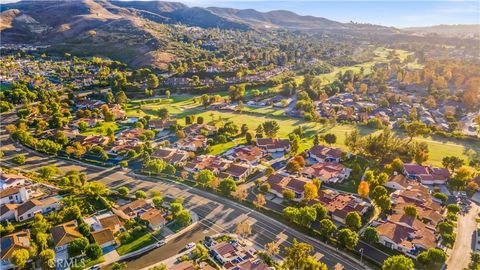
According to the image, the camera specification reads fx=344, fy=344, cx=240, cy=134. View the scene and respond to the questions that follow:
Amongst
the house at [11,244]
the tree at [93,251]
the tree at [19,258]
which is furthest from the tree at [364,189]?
the house at [11,244]

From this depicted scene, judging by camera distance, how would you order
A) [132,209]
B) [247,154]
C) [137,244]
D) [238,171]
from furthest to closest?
1. [247,154]
2. [238,171]
3. [132,209]
4. [137,244]

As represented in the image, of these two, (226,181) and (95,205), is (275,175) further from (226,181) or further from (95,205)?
(95,205)

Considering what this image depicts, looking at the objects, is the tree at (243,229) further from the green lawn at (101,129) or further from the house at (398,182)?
the green lawn at (101,129)

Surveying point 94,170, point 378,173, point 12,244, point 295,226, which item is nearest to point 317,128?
point 378,173

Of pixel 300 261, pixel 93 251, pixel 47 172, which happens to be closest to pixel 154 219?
pixel 93 251

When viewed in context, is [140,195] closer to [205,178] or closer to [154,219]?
[154,219]

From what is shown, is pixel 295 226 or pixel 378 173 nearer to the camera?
pixel 295 226
